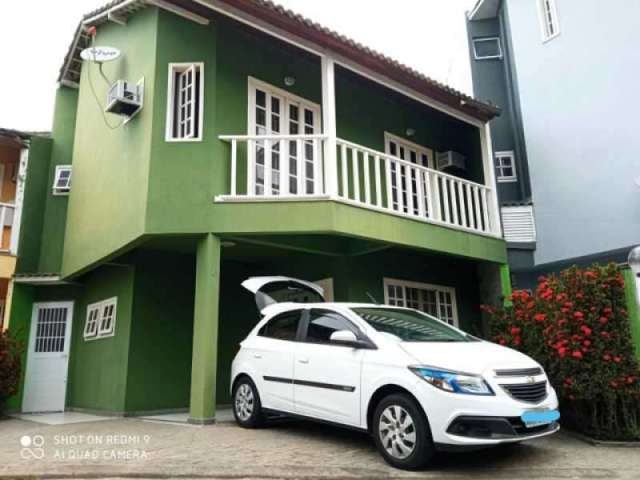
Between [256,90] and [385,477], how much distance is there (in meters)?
6.69

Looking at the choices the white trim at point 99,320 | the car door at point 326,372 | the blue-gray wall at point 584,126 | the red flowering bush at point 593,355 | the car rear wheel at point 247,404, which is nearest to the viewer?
the car door at point 326,372

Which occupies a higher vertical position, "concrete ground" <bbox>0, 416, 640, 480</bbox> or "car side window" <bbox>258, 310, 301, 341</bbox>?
"car side window" <bbox>258, 310, 301, 341</bbox>

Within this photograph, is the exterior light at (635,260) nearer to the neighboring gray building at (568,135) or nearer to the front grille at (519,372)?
the front grille at (519,372)

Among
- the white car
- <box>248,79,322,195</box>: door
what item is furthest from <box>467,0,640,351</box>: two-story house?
the white car

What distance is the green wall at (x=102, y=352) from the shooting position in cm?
963

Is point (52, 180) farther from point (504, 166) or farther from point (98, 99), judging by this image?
point (504, 166)

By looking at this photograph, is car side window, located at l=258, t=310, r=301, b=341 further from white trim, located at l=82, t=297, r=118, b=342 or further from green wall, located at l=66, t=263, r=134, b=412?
white trim, located at l=82, t=297, r=118, b=342

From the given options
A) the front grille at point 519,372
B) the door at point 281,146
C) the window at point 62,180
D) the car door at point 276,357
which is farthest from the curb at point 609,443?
the window at point 62,180

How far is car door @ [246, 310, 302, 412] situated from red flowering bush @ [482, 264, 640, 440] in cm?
334

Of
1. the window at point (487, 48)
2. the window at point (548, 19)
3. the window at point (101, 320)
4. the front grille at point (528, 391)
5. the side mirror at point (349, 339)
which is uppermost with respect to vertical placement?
the window at point (487, 48)

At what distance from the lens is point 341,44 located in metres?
8.55

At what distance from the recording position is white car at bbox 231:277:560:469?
4926 mm

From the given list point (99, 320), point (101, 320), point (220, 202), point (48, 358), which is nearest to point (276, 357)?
point (220, 202)

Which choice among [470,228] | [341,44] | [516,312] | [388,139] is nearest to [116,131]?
[341,44]
